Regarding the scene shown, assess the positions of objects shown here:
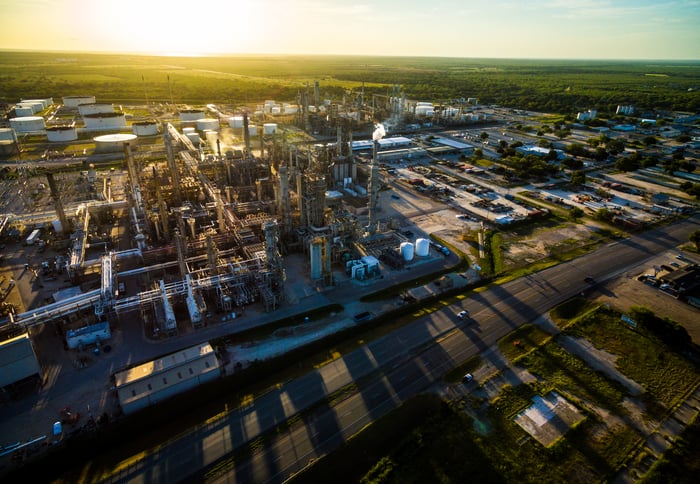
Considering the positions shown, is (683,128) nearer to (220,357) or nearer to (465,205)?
(465,205)

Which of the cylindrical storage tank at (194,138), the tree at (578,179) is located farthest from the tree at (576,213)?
the cylindrical storage tank at (194,138)

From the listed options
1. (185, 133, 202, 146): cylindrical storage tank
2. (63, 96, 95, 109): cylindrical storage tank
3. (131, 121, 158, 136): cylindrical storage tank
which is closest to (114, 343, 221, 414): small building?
(185, 133, 202, 146): cylindrical storage tank

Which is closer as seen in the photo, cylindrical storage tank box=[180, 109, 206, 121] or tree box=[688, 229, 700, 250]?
tree box=[688, 229, 700, 250]

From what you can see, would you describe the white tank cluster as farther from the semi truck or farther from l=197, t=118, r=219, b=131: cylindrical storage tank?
the semi truck

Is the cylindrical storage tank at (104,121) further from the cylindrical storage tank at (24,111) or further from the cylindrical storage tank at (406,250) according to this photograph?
the cylindrical storage tank at (406,250)

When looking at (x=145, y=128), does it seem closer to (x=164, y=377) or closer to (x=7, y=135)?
→ (x=7, y=135)

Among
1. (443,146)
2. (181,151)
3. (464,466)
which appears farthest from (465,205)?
(181,151)
